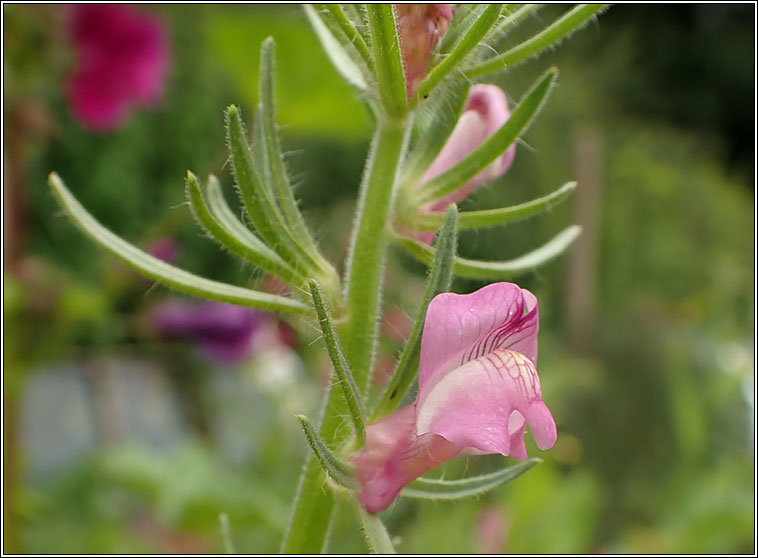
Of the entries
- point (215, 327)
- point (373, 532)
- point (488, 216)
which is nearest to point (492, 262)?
point (488, 216)

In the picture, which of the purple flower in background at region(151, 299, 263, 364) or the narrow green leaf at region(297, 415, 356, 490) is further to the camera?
the purple flower in background at region(151, 299, 263, 364)

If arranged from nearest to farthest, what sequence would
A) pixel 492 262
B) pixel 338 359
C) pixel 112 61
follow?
pixel 338 359 < pixel 492 262 < pixel 112 61

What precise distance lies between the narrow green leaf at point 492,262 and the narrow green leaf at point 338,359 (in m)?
0.07

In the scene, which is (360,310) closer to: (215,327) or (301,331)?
(301,331)

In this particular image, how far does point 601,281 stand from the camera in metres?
3.02

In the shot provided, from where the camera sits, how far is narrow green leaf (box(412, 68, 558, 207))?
12.0 inches

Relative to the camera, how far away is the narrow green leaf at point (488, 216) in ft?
1.05

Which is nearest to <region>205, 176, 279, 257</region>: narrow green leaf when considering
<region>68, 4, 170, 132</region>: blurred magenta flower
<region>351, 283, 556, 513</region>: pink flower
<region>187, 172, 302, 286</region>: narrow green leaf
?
<region>187, 172, 302, 286</region>: narrow green leaf

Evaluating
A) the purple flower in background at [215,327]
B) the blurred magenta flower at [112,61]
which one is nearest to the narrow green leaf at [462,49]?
the blurred magenta flower at [112,61]

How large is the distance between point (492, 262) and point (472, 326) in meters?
0.10

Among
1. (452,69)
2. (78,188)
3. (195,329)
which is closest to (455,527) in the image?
(195,329)

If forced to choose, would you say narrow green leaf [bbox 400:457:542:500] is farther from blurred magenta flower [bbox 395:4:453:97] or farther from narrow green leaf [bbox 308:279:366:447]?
blurred magenta flower [bbox 395:4:453:97]

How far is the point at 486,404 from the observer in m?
0.25

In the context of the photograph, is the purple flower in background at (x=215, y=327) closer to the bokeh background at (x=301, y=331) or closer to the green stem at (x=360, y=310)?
the bokeh background at (x=301, y=331)
